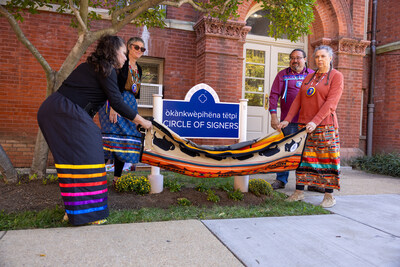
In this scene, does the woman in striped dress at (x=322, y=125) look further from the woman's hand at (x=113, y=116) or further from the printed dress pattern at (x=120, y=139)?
the woman's hand at (x=113, y=116)

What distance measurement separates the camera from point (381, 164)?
7.88 metres

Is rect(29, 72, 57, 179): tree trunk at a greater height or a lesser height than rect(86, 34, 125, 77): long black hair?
lesser

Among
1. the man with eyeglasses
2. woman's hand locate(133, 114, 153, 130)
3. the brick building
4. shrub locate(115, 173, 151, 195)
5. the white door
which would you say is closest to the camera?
woman's hand locate(133, 114, 153, 130)

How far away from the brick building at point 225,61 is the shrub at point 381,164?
1.01ft

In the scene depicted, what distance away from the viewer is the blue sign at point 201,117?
14.1ft

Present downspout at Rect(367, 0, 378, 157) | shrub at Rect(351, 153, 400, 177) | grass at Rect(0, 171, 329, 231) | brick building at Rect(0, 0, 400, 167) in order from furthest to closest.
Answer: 1. downspout at Rect(367, 0, 378, 157)
2. shrub at Rect(351, 153, 400, 177)
3. brick building at Rect(0, 0, 400, 167)
4. grass at Rect(0, 171, 329, 231)

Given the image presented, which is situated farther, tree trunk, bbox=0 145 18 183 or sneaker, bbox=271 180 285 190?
sneaker, bbox=271 180 285 190

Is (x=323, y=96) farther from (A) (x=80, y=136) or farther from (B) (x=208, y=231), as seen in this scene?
(A) (x=80, y=136)

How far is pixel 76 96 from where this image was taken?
2.75m

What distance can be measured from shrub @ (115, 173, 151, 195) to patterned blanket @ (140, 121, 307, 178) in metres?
0.70

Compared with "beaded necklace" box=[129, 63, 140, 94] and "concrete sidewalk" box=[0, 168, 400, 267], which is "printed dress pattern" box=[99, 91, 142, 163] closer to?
"beaded necklace" box=[129, 63, 140, 94]

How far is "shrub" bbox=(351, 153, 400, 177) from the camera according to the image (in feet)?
24.3

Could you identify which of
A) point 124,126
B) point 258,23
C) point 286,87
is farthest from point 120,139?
point 258,23

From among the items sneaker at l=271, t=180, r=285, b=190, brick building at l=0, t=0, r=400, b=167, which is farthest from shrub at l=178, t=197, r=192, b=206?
brick building at l=0, t=0, r=400, b=167
